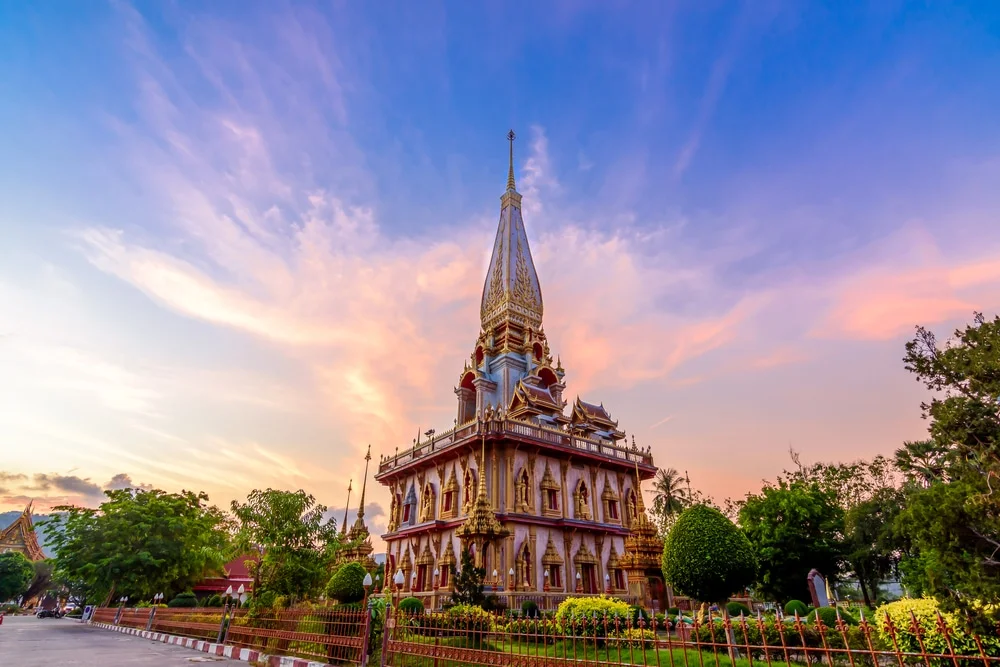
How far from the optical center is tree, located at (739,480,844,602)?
98.4 feet

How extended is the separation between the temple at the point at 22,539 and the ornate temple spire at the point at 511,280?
58.0m

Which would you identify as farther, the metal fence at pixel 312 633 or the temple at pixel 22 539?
the temple at pixel 22 539

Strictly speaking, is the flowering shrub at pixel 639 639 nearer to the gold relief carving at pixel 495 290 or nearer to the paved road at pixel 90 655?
the paved road at pixel 90 655

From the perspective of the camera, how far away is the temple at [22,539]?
2254 inches

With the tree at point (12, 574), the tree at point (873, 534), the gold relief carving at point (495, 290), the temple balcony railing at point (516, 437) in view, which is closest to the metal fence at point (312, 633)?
the temple balcony railing at point (516, 437)

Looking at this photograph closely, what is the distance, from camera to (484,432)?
24.3 m

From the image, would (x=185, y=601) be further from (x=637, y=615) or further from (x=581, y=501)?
(x=637, y=615)

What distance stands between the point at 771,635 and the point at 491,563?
1201cm

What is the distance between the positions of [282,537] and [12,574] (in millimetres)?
47731

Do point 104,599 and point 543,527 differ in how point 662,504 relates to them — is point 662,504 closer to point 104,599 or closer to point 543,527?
point 543,527

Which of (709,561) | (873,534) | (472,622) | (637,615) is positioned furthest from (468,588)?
(873,534)

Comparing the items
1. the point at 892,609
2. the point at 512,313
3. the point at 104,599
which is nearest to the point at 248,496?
the point at 892,609

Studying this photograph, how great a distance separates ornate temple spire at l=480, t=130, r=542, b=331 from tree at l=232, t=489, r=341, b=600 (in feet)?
63.8

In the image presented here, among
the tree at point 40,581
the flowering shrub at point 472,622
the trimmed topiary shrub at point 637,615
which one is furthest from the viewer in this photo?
the tree at point 40,581
